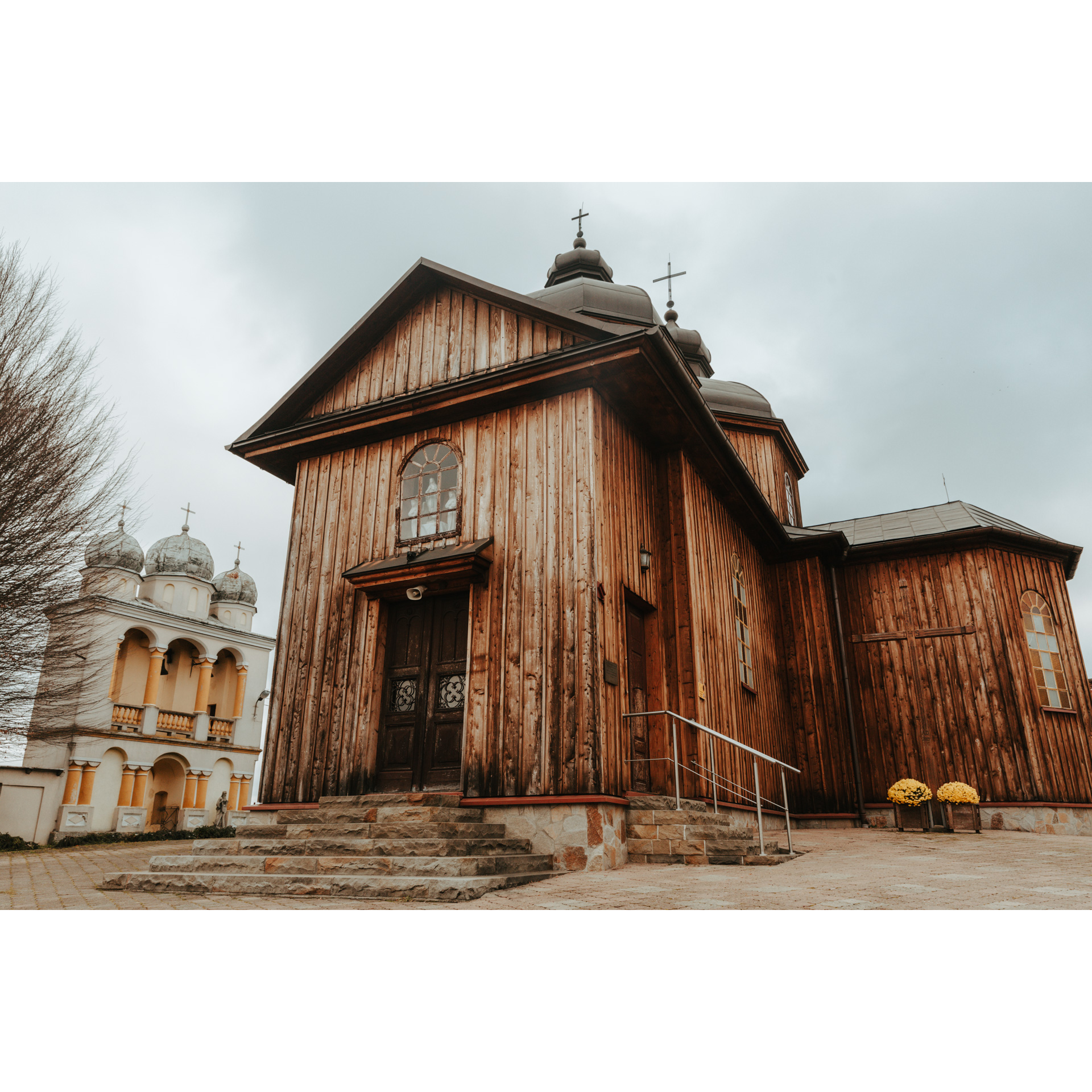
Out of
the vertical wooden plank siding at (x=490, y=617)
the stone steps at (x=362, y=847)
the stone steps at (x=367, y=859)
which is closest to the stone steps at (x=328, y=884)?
the stone steps at (x=367, y=859)

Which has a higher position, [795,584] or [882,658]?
[795,584]

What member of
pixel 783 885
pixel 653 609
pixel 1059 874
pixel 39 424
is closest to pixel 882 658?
pixel 653 609

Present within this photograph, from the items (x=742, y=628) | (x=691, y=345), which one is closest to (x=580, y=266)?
(x=691, y=345)

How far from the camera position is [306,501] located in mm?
10750

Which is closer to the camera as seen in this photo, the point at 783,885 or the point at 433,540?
the point at 783,885

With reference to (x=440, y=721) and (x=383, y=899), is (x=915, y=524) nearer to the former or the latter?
(x=440, y=721)

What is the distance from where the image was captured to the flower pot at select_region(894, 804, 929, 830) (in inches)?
445

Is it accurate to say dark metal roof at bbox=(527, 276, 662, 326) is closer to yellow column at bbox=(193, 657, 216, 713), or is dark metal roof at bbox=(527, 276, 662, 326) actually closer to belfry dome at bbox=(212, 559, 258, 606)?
yellow column at bbox=(193, 657, 216, 713)

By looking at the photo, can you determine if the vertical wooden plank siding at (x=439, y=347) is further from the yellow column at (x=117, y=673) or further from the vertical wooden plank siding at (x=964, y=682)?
the yellow column at (x=117, y=673)

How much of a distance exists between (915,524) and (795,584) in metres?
2.71

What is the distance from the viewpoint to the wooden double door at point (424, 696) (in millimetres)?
8727

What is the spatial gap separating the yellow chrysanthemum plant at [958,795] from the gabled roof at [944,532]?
15.9 feet

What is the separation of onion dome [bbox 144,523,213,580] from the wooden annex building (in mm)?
23023

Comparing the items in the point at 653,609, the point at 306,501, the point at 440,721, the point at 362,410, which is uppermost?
the point at 362,410
